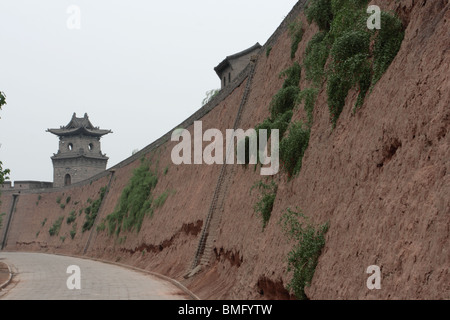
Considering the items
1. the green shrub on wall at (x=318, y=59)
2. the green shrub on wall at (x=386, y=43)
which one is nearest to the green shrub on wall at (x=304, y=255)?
the green shrub on wall at (x=386, y=43)

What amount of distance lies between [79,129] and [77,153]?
133 inches

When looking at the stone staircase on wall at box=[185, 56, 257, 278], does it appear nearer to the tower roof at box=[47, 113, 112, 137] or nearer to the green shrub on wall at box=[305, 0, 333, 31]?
the green shrub on wall at box=[305, 0, 333, 31]

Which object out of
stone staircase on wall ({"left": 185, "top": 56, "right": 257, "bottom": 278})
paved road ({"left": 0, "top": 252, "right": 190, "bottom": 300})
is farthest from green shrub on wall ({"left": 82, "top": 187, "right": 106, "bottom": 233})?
stone staircase on wall ({"left": 185, "top": 56, "right": 257, "bottom": 278})

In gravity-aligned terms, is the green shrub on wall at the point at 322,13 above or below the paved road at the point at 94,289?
above

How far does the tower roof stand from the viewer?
70000 millimetres

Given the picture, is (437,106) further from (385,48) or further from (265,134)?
(265,134)

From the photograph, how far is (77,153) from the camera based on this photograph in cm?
6906

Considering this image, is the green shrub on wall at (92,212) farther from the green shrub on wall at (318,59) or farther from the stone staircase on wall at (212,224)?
the green shrub on wall at (318,59)

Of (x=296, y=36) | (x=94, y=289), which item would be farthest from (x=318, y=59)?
(x=94, y=289)

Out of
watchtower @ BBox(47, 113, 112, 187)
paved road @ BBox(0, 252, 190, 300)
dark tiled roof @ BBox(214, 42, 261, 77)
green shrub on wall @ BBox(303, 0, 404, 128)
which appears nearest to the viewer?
green shrub on wall @ BBox(303, 0, 404, 128)

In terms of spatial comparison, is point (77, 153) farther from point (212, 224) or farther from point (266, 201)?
point (266, 201)

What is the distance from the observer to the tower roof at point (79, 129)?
7000 centimetres
